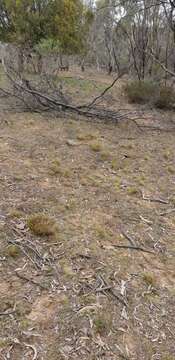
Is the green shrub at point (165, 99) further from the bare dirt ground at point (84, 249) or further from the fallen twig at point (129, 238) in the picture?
the fallen twig at point (129, 238)

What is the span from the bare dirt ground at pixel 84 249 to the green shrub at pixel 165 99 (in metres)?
2.48

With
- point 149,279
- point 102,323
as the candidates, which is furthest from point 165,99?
point 102,323

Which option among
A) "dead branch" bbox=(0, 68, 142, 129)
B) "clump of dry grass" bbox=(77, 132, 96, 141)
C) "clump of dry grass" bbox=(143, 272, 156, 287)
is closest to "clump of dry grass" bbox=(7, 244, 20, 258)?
"clump of dry grass" bbox=(143, 272, 156, 287)

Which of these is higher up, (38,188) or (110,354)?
(38,188)

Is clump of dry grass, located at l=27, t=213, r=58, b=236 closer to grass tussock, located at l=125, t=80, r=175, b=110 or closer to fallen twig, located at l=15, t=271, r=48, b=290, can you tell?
fallen twig, located at l=15, t=271, r=48, b=290

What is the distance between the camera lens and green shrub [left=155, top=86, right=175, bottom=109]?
25.0ft

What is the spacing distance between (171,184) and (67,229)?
185cm

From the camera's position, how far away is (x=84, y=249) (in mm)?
3053

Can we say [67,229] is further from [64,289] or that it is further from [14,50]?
[14,50]

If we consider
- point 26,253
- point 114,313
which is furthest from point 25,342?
point 26,253

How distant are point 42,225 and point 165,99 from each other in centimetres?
517

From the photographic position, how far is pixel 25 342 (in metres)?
2.17

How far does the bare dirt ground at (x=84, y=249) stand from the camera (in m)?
2.28

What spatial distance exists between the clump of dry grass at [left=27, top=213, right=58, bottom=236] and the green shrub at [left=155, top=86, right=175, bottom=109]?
499cm
